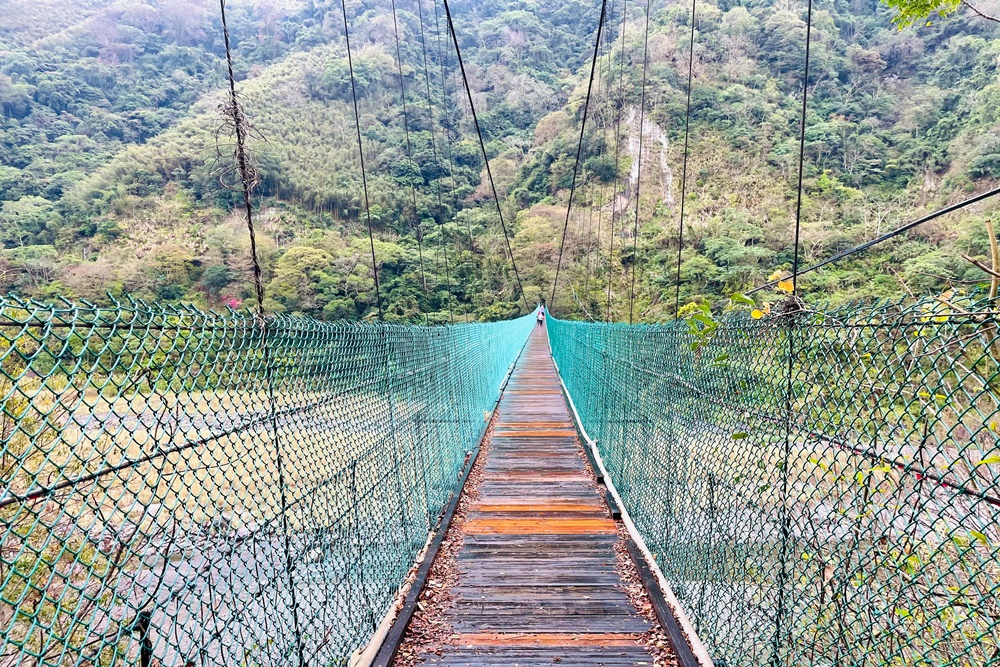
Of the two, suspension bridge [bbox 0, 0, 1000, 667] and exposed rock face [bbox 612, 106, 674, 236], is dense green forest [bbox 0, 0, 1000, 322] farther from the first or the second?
suspension bridge [bbox 0, 0, 1000, 667]

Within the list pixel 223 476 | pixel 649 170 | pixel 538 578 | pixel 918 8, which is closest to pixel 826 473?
pixel 538 578

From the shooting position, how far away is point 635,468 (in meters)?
2.78

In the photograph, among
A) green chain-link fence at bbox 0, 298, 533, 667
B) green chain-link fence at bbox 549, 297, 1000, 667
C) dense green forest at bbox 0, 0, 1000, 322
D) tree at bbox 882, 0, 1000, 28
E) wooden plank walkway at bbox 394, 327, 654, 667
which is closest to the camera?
green chain-link fence at bbox 0, 298, 533, 667

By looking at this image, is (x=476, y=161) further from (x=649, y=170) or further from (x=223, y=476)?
(x=223, y=476)

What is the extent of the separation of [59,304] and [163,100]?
103 ft

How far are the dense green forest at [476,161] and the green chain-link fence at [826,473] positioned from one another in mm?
9378

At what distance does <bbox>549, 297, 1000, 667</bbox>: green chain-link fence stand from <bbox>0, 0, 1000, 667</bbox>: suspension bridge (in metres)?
0.01

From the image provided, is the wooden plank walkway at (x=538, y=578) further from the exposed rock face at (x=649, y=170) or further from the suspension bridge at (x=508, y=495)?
the exposed rock face at (x=649, y=170)

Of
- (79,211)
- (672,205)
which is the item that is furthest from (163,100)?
(672,205)

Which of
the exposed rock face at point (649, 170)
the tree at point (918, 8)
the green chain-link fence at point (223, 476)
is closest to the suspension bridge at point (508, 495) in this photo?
the green chain-link fence at point (223, 476)

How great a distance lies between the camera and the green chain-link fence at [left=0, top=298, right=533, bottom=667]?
72 centimetres

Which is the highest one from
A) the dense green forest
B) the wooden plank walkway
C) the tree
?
the dense green forest

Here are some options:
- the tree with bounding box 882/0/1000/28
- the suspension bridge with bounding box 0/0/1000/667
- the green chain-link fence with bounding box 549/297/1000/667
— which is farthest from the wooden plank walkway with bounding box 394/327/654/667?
the tree with bounding box 882/0/1000/28

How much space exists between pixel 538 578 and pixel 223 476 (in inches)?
53.9
